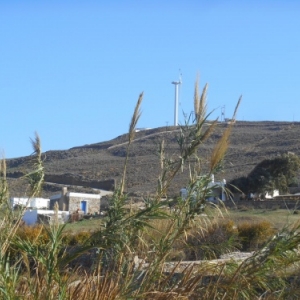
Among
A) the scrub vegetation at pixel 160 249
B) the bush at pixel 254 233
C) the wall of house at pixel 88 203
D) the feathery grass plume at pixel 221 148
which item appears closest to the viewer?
the scrub vegetation at pixel 160 249

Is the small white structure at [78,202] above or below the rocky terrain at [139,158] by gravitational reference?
below

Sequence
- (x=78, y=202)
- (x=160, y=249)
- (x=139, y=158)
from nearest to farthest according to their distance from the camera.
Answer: (x=160, y=249) < (x=78, y=202) < (x=139, y=158)

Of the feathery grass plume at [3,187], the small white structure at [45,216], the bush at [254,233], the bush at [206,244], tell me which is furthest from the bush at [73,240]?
the bush at [254,233]

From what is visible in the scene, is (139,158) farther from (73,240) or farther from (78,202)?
(73,240)

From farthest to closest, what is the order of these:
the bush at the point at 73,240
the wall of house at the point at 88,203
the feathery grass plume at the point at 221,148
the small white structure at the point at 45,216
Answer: the wall of house at the point at 88,203 → the small white structure at the point at 45,216 → the bush at the point at 73,240 → the feathery grass plume at the point at 221,148

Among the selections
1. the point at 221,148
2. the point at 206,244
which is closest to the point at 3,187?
the point at 221,148

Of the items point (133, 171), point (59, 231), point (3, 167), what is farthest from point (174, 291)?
point (133, 171)

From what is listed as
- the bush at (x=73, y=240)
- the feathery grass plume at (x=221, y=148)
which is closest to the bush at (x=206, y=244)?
the feathery grass plume at (x=221, y=148)

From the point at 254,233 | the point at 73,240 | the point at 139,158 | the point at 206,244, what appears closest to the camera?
the point at 206,244

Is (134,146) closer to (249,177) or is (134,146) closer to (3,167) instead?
(249,177)

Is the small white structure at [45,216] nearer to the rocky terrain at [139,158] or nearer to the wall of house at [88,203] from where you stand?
the wall of house at [88,203]

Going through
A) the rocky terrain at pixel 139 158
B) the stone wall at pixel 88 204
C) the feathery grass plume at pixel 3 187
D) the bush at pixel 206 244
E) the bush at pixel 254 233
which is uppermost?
the rocky terrain at pixel 139 158

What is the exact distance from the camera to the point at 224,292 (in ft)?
17.9

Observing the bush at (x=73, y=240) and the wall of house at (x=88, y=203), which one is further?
the wall of house at (x=88, y=203)
